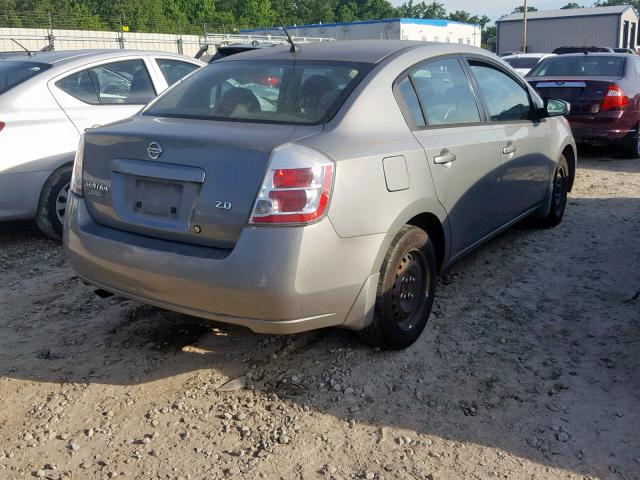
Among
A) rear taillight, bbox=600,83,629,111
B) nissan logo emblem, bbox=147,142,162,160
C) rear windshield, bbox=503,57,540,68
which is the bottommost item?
rear taillight, bbox=600,83,629,111

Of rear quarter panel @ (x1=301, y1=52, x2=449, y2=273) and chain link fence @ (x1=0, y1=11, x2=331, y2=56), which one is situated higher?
chain link fence @ (x1=0, y1=11, x2=331, y2=56)

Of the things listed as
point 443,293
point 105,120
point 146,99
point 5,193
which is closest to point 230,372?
point 443,293

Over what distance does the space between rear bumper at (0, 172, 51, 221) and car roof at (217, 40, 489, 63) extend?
87.6 inches

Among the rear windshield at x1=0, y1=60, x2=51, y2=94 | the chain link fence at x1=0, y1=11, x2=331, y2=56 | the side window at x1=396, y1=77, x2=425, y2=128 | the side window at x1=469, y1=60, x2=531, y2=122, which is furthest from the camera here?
the chain link fence at x1=0, y1=11, x2=331, y2=56

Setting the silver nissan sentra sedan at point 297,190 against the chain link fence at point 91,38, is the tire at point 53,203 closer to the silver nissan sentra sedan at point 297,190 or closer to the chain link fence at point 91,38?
the silver nissan sentra sedan at point 297,190

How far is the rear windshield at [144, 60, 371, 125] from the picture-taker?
3.58 metres

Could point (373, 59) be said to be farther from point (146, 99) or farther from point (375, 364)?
→ point (146, 99)

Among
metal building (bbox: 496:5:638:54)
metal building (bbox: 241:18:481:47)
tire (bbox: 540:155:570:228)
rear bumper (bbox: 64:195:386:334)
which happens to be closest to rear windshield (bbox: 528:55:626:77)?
tire (bbox: 540:155:570:228)

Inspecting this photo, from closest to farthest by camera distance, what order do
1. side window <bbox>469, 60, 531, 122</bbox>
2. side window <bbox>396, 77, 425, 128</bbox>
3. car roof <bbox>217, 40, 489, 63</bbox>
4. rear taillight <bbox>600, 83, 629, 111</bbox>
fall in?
1. side window <bbox>396, 77, 425, 128</bbox>
2. car roof <bbox>217, 40, 489, 63</bbox>
3. side window <bbox>469, 60, 531, 122</bbox>
4. rear taillight <bbox>600, 83, 629, 111</bbox>

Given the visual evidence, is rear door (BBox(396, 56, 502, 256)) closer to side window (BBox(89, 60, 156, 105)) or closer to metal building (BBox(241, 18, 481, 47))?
side window (BBox(89, 60, 156, 105))

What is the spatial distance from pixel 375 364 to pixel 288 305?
0.83m

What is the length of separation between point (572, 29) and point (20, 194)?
53820 millimetres

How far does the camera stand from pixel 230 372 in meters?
3.63

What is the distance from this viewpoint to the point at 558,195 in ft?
20.1
